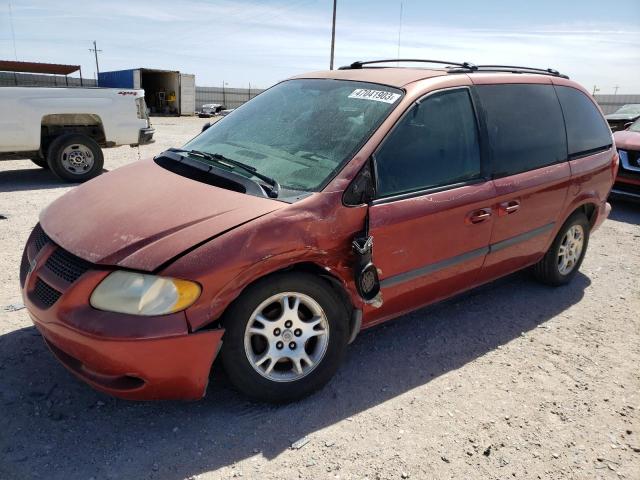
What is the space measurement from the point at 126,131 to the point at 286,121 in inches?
250

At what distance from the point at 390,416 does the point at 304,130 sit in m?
1.73

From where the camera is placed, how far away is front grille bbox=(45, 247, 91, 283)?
91.1 inches

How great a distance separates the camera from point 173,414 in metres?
2.59

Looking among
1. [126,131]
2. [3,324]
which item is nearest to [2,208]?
[126,131]

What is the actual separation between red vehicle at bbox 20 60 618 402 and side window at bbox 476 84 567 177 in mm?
15

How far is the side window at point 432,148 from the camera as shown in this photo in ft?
9.46

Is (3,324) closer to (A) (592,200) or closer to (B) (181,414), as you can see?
(B) (181,414)

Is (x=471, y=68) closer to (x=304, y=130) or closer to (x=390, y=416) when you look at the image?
(x=304, y=130)

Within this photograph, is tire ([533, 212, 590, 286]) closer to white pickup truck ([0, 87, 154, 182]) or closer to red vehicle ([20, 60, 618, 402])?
red vehicle ([20, 60, 618, 402])

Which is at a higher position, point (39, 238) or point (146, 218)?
point (146, 218)

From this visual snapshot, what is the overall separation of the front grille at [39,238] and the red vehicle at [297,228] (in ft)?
0.07

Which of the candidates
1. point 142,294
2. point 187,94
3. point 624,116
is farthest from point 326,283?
point 187,94

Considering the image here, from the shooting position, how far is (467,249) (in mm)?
3301

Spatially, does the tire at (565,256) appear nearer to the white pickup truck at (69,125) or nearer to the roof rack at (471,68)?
the roof rack at (471,68)
